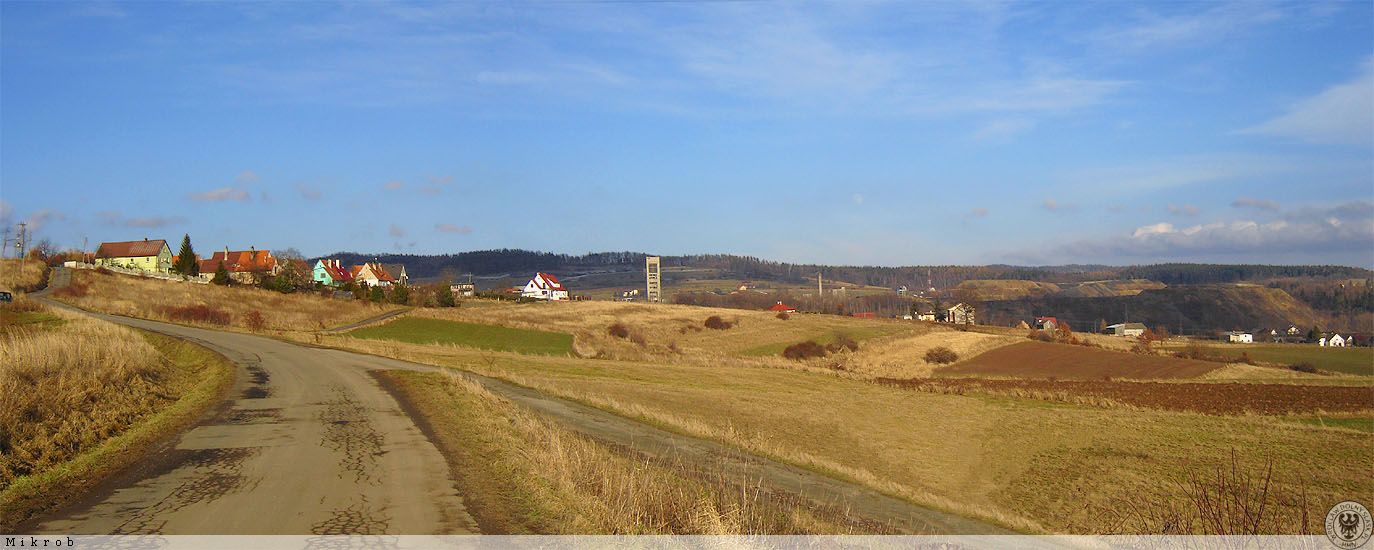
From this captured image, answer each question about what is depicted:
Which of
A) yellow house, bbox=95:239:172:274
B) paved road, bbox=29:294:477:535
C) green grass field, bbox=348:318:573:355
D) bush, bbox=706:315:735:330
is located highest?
yellow house, bbox=95:239:172:274

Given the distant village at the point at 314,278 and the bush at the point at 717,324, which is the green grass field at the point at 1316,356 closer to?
the distant village at the point at 314,278

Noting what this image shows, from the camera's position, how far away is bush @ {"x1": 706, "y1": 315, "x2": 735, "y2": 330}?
8950cm

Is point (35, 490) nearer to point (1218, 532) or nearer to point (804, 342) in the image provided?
point (1218, 532)

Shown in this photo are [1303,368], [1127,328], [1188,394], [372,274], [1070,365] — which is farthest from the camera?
[372,274]

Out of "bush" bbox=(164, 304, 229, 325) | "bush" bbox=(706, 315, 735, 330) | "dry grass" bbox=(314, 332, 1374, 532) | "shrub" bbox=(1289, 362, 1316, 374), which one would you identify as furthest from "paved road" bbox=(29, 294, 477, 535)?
"bush" bbox=(706, 315, 735, 330)

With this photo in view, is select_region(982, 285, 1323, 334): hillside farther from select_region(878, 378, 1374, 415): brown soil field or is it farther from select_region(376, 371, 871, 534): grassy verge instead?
select_region(376, 371, 871, 534): grassy verge

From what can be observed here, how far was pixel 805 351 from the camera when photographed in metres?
75.6

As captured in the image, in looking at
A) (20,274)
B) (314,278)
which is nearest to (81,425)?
(20,274)

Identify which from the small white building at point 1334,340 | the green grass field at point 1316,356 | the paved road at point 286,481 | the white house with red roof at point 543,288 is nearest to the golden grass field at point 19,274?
the paved road at point 286,481

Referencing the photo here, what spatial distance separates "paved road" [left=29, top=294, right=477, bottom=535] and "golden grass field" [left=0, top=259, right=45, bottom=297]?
2548 inches

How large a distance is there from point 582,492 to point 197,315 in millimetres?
57923

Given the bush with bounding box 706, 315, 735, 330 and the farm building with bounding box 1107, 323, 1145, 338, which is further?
the farm building with bounding box 1107, 323, 1145, 338

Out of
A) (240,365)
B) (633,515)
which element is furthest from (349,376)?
(633,515)

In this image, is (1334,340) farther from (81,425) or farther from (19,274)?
(19,274)
